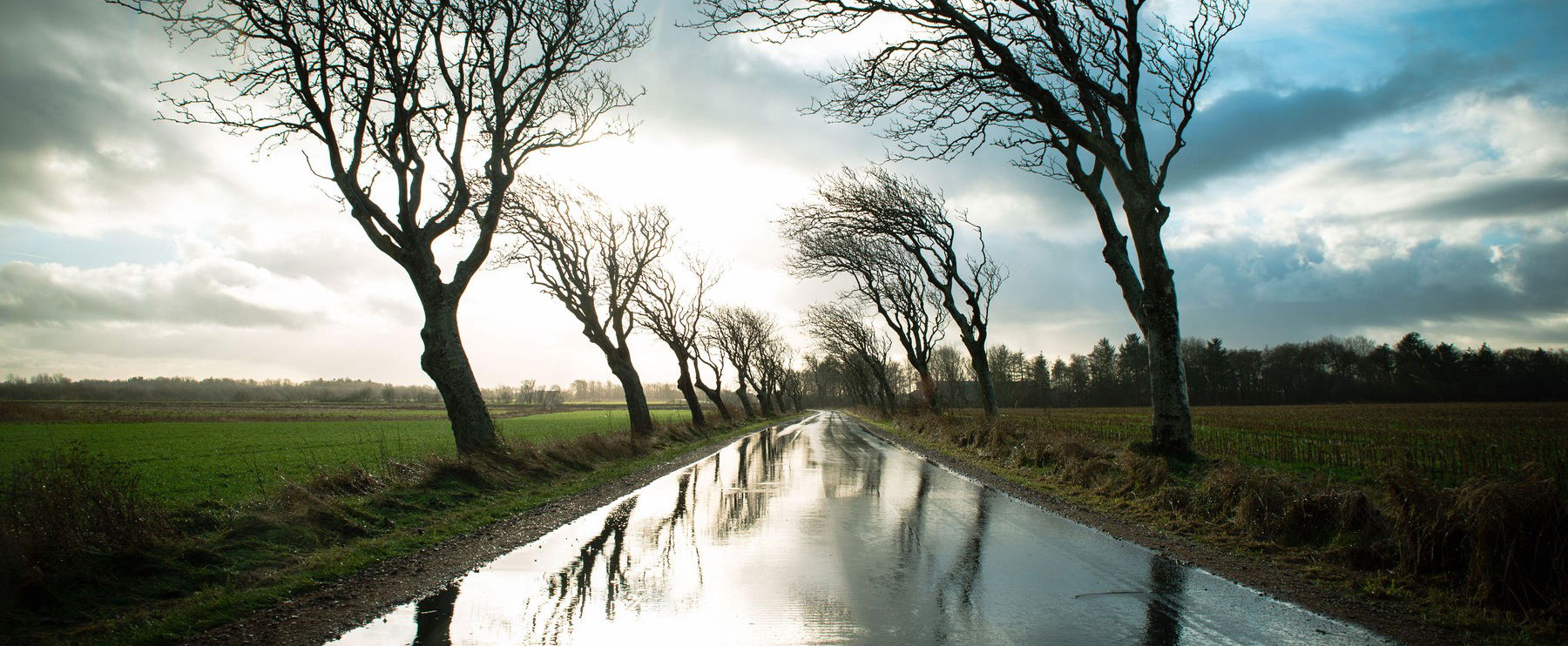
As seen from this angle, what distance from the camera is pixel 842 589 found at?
5.34 meters

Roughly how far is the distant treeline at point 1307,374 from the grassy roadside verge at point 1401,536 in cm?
5551

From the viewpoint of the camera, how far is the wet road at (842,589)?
170 inches

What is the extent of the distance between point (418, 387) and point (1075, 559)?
525 feet

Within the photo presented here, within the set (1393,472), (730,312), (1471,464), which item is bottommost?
(1471,464)

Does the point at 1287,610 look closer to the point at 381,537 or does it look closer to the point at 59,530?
the point at 381,537

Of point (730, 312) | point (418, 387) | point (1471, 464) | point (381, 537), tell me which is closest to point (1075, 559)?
point (381, 537)

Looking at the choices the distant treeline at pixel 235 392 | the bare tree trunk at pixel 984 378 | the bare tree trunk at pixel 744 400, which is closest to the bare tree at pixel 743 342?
the bare tree trunk at pixel 744 400

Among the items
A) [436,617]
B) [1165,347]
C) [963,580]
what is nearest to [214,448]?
[436,617]

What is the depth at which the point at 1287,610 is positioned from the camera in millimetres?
4855

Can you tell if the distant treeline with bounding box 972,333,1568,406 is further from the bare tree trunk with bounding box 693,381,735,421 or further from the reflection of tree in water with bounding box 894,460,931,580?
the reflection of tree in water with bounding box 894,460,931,580

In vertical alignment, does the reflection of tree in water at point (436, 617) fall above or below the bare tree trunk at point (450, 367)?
below

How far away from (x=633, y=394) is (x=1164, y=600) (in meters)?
22.2

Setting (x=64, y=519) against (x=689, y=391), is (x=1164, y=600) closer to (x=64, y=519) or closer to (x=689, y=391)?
(x=64, y=519)

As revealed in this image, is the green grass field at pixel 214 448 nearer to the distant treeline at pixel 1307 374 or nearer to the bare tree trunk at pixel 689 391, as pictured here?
the bare tree trunk at pixel 689 391
